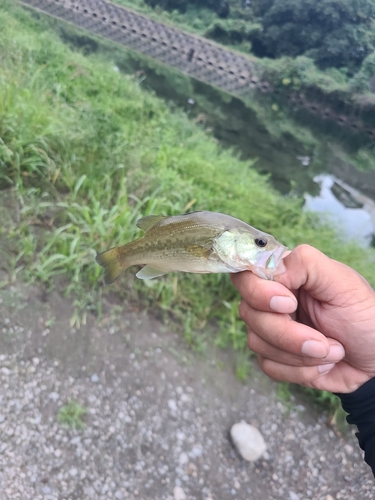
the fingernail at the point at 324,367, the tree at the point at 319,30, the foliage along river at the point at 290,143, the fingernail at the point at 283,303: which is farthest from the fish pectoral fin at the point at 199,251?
the tree at the point at 319,30

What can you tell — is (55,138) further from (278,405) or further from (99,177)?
(278,405)

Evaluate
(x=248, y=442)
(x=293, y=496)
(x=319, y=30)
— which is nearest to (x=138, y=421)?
(x=248, y=442)

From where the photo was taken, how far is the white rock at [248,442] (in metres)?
3.81

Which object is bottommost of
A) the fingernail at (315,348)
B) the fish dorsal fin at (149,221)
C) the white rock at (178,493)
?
the white rock at (178,493)

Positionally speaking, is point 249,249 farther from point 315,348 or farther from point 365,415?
point 365,415

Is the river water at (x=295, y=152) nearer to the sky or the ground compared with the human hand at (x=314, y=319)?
nearer to the ground

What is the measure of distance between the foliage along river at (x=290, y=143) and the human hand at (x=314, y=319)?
609 centimetres

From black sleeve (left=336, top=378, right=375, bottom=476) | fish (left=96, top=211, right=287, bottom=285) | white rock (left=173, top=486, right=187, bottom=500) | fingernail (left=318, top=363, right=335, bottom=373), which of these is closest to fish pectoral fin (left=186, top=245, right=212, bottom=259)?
fish (left=96, top=211, right=287, bottom=285)

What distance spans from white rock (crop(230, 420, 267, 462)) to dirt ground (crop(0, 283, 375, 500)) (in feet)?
0.26

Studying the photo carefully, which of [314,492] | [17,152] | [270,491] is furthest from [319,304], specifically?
[17,152]

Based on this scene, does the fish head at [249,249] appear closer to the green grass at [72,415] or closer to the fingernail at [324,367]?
the fingernail at [324,367]

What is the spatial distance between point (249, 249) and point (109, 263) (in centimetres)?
76

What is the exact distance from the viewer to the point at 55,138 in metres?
4.72

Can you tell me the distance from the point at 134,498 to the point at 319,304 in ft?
7.91
